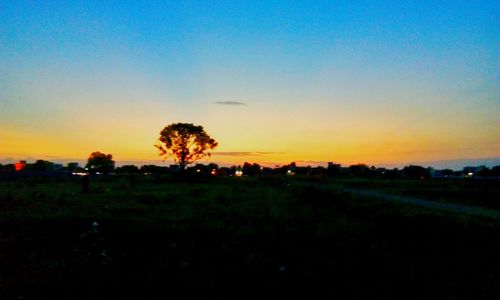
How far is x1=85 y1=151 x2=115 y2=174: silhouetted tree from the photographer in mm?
164875

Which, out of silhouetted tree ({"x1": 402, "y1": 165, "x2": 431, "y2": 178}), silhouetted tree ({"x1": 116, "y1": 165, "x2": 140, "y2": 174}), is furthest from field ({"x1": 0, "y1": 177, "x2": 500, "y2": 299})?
silhouetted tree ({"x1": 116, "y1": 165, "x2": 140, "y2": 174})

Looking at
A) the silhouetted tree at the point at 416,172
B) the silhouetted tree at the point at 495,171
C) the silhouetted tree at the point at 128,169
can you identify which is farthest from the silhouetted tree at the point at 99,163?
A: the silhouetted tree at the point at 495,171

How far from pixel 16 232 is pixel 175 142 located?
73.6 meters

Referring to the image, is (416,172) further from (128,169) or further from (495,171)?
(128,169)

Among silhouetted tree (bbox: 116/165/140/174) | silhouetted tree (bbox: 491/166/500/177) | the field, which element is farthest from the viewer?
silhouetted tree (bbox: 116/165/140/174)

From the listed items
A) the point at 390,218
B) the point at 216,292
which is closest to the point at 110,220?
the point at 216,292

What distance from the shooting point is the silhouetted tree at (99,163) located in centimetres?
16488

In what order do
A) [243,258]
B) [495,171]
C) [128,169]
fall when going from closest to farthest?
[243,258]
[495,171]
[128,169]

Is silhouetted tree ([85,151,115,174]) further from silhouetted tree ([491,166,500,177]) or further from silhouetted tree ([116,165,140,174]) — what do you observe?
silhouetted tree ([491,166,500,177])

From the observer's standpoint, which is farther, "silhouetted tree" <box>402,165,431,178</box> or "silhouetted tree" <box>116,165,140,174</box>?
"silhouetted tree" <box>116,165,140,174</box>

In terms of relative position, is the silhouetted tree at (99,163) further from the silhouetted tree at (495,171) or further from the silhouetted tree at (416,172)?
the silhouetted tree at (495,171)

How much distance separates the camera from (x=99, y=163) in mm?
166250

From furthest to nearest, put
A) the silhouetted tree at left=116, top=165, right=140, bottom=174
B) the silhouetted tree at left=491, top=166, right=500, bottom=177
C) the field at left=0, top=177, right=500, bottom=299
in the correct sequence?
the silhouetted tree at left=116, top=165, right=140, bottom=174 < the silhouetted tree at left=491, top=166, right=500, bottom=177 < the field at left=0, top=177, right=500, bottom=299

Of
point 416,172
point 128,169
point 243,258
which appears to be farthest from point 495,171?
point 243,258
